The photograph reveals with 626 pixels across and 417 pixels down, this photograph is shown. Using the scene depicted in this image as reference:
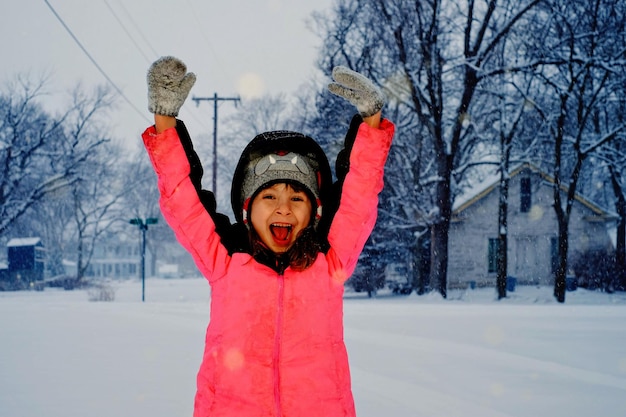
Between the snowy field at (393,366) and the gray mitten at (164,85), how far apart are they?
261cm

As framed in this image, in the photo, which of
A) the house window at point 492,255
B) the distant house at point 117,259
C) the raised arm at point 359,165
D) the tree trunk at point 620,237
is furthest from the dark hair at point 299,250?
the distant house at point 117,259

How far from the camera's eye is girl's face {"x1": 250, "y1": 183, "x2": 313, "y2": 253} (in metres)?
2.24

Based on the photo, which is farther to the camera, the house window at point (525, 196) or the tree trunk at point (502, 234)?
the house window at point (525, 196)

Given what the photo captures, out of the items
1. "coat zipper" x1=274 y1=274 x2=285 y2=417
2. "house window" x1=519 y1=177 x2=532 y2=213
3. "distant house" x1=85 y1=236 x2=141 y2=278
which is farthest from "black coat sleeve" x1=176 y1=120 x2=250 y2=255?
"distant house" x1=85 y1=236 x2=141 y2=278

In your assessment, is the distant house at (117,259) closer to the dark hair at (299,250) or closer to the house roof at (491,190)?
the house roof at (491,190)

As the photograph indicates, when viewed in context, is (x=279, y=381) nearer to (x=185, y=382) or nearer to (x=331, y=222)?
(x=331, y=222)

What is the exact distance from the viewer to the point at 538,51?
1823 centimetres

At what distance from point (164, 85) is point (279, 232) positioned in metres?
0.74

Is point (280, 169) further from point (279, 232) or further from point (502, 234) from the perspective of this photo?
point (502, 234)

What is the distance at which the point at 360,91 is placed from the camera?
2178 millimetres

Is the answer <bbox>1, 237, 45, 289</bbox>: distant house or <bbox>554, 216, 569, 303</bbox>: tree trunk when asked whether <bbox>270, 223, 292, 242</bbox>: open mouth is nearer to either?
<bbox>554, 216, 569, 303</bbox>: tree trunk

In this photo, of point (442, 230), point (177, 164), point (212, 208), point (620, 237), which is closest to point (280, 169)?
point (212, 208)

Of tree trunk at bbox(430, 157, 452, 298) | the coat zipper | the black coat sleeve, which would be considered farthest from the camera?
tree trunk at bbox(430, 157, 452, 298)

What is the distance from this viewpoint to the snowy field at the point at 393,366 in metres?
4.12
